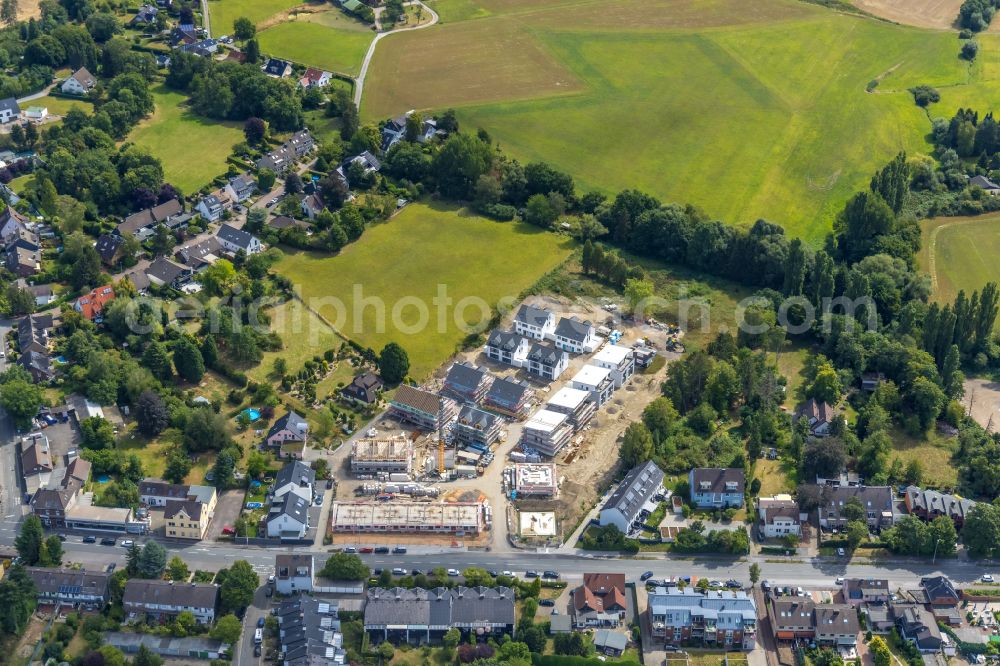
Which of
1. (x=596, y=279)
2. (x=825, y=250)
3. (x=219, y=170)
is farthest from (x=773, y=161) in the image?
(x=219, y=170)

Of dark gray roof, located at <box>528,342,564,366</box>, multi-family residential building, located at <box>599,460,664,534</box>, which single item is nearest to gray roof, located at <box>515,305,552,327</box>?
dark gray roof, located at <box>528,342,564,366</box>

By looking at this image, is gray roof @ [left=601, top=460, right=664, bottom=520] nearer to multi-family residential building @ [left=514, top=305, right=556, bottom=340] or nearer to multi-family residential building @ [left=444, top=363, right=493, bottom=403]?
multi-family residential building @ [left=444, top=363, right=493, bottom=403]

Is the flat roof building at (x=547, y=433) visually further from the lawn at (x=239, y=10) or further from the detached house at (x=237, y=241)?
the lawn at (x=239, y=10)

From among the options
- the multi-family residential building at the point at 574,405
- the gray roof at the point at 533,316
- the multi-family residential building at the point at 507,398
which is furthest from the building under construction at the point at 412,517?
the gray roof at the point at 533,316

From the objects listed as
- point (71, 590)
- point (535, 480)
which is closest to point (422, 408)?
point (535, 480)

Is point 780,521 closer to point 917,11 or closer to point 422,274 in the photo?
point 422,274
